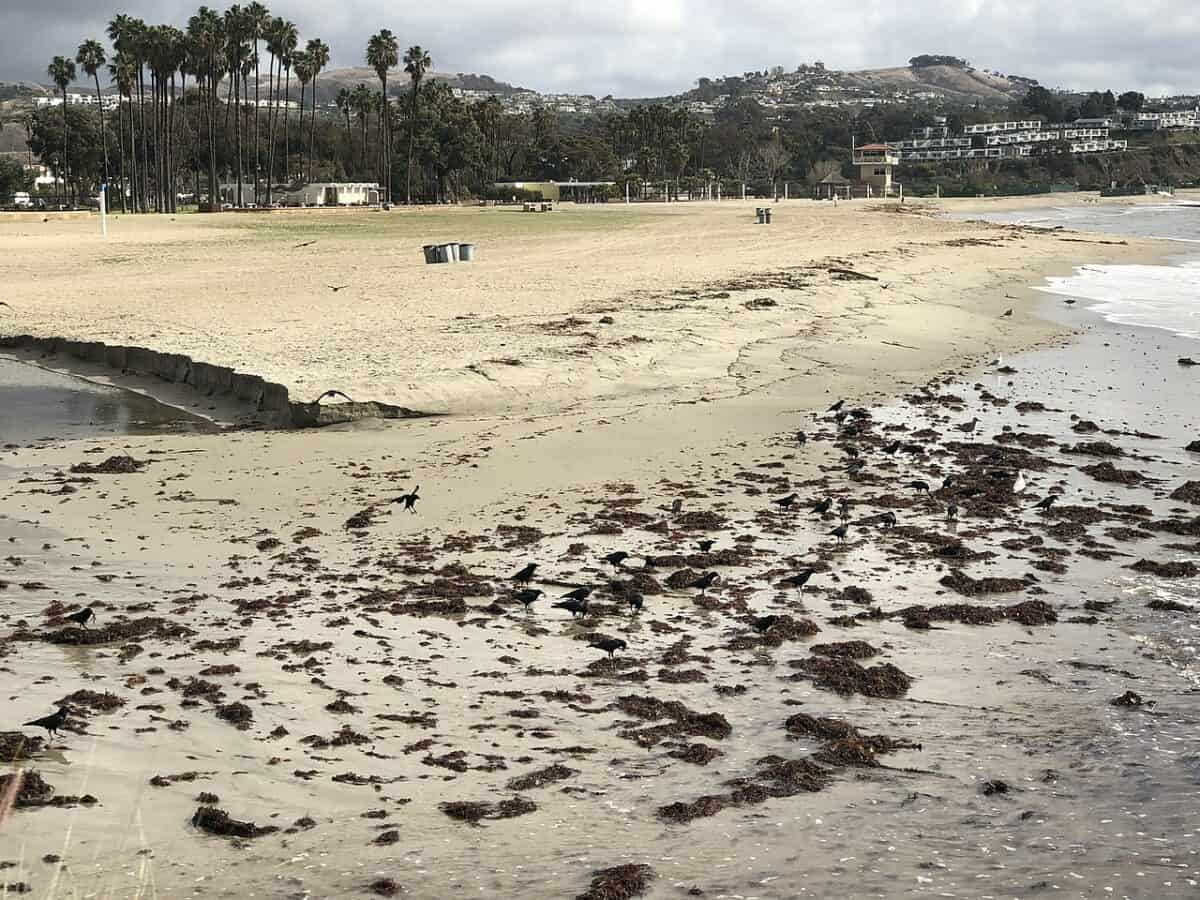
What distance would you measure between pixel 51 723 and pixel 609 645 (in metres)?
2.91

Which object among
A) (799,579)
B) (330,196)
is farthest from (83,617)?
(330,196)

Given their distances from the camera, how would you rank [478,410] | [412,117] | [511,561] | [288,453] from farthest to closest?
1. [412,117]
2. [478,410]
3. [288,453]
4. [511,561]

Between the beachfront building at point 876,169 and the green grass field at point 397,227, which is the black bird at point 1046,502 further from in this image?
the beachfront building at point 876,169

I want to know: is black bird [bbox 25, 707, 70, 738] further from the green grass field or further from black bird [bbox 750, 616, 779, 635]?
the green grass field

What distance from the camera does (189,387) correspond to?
1592 centimetres

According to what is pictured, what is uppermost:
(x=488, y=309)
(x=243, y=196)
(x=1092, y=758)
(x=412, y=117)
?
(x=412, y=117)

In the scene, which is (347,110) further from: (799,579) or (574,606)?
(574,606)

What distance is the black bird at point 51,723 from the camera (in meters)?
5.30

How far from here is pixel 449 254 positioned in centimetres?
3231

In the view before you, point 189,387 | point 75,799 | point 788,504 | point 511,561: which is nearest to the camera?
point 75,799

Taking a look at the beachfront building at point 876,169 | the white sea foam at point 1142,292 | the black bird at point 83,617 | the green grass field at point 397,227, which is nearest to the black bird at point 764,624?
the black bird at point 83,617

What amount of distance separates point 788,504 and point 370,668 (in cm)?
464

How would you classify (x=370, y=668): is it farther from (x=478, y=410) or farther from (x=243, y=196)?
(x=243, y=196)

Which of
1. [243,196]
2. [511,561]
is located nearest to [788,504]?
[511,561]
